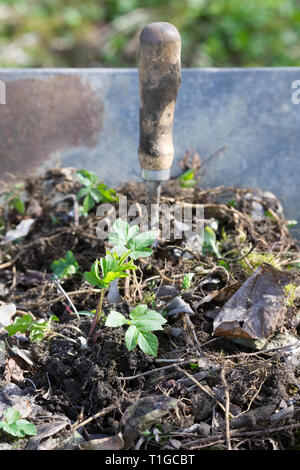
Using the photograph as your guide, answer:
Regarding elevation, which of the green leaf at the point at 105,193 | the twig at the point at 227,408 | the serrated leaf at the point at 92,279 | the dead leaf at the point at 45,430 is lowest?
the dead leaf at the point at 45,430

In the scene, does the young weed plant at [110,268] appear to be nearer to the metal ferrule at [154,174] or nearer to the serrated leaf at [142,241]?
the serrated leaf at [142,241]

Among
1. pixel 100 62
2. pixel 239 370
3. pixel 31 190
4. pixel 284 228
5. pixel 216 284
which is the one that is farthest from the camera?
pixel 100 62

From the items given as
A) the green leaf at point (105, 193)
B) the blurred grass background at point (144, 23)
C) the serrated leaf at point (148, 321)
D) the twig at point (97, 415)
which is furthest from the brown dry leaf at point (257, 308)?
the blurred grass background at point (144, 23)

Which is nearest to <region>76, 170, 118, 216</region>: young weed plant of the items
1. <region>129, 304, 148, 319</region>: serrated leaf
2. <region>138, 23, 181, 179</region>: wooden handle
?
<region>138, 23, 181, 179</region>: wooden handle

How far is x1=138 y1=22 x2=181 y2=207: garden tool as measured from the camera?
1.09 metres

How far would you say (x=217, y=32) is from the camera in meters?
3.46

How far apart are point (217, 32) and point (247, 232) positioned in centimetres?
245

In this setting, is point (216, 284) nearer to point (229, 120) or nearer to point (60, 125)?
point (229, 120)

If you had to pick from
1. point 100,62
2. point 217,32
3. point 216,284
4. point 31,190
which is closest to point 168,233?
point 216,284

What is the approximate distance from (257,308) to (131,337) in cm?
32

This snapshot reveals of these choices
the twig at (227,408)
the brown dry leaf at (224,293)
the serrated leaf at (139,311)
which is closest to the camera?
the twig at (227,408)

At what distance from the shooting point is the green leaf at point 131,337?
3.15 feet

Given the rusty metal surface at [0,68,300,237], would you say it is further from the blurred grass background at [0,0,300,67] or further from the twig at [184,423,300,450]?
the blurred grass background at [0,0,300,67]

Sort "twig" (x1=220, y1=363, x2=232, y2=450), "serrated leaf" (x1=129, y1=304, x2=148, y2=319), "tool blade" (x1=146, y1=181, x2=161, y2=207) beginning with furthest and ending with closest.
Result: "tool blade" (x1=146, y1=181, x2=161, y2=207) < "serrated leaf" (x1=129, y1=304, x2=148, y2=319) < "twig" (x1=220, y1=363, x2=232, y2=450)
